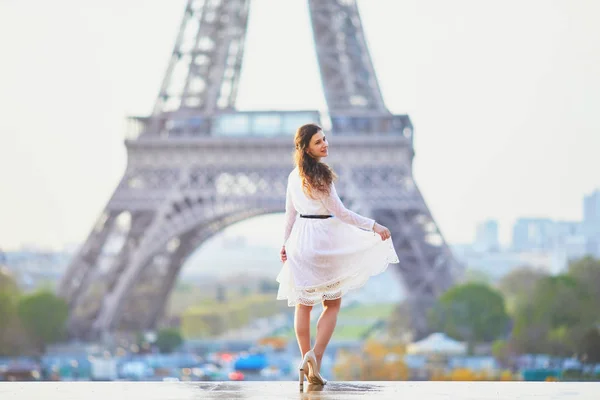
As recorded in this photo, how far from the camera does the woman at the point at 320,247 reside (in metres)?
8.79

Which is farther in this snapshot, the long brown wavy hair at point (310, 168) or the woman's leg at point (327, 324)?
the woman's leg at point (327, 324)

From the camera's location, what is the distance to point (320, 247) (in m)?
8.81

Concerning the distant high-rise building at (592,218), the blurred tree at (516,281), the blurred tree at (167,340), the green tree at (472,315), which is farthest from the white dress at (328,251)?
the distant high-rise building at (592,218)

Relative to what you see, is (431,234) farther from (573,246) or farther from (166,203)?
(573,246)

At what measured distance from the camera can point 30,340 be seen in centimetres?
3809

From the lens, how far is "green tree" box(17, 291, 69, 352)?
118 ft

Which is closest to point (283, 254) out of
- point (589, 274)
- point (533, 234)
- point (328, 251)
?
point (328, 251)

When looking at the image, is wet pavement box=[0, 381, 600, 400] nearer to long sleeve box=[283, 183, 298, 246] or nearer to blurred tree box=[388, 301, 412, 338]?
long sleeve box=[283, 183, 298, 246]

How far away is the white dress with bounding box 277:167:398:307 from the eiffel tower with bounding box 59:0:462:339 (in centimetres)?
2353

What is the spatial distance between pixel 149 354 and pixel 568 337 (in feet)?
39.7

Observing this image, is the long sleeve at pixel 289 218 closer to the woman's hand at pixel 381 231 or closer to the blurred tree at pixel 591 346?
the woman's hand at pixel 381 231

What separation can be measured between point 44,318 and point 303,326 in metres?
28.7

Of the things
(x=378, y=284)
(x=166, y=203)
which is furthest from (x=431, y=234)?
(x=378, y=284)

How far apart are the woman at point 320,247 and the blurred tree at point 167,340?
32839mm
